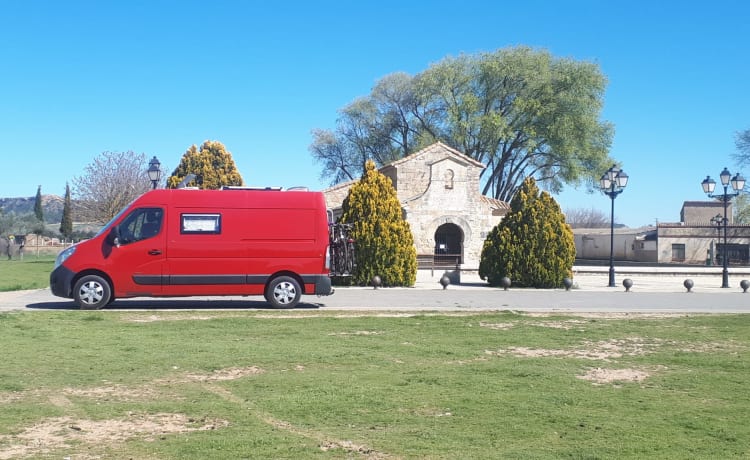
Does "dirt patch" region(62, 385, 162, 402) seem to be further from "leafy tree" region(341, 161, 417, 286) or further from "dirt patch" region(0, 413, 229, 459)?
"leafy tree" region(341, 161, 417, 286)

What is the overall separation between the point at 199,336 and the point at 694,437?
7734mm

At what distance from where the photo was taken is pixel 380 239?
24.6 m

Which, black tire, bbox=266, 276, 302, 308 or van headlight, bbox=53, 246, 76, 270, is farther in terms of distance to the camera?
black tire, bbox=266, 276, 302, 308

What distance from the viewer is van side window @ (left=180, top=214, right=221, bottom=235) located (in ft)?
50.5

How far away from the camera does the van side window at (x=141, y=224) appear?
15.1m

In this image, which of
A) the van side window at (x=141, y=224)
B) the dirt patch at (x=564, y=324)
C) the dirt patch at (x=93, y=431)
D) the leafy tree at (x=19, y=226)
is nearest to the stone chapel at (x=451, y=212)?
the dirt patch at (x=564, y=324)

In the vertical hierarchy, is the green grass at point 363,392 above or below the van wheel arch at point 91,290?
below

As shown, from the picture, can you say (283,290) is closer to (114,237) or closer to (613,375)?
(114,237)

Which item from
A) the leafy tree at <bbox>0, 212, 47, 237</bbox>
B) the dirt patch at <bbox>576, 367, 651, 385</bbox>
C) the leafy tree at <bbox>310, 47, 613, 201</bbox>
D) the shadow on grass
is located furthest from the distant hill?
the dirt patch at <bbox>576, 367, 651, 385</bbox>

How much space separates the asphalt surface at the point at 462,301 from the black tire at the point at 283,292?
41 centimetres

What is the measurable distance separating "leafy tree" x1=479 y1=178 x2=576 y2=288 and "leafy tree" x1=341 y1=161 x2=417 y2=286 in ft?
10.6

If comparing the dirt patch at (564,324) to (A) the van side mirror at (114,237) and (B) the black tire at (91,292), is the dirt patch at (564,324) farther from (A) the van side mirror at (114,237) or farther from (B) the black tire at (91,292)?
(B) the black tire at (91,292)

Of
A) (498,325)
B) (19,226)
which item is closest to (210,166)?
(19,226)

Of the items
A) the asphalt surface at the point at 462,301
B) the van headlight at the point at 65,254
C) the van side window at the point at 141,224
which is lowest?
the asphalt surface at the point at 462,301
